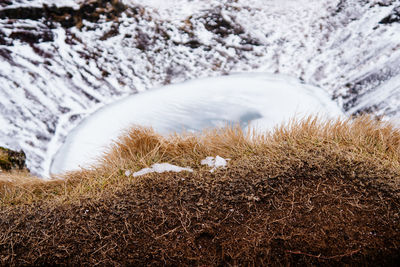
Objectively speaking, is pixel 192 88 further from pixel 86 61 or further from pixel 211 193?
pixel 211 193

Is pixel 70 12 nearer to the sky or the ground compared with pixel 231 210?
nearer to the sky

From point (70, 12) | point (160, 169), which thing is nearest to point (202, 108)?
point (160, 169)

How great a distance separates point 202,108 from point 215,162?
3.98 feet

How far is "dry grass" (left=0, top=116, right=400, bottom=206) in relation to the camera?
119 centimetres

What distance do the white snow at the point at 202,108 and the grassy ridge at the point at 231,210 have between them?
82cm

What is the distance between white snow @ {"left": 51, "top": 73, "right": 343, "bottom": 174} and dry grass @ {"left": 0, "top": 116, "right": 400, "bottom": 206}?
25.3 inches

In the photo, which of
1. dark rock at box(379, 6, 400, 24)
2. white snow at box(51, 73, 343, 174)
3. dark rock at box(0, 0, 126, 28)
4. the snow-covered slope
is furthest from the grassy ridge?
dark rock at box(0, 0, 126, 28)

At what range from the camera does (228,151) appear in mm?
1353

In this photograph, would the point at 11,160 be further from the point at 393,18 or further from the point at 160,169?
the point at 393,18

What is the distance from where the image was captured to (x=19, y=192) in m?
1.25

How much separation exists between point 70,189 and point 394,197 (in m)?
1.34

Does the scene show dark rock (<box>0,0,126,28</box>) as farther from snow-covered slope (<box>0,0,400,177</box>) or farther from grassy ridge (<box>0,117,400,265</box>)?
grassy ridge (<box>0,117,400,265</box>)

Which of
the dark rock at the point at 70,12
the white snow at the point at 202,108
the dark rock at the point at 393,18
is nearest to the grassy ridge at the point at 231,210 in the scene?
the white snow at the point at 202,108

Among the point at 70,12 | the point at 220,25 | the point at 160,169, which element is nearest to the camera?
the point at 160,169
